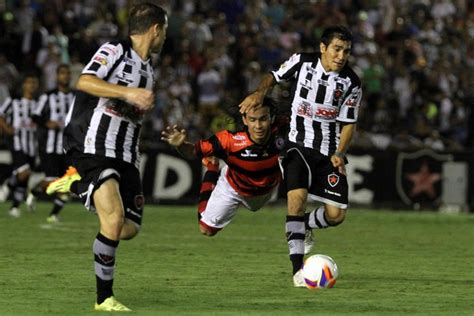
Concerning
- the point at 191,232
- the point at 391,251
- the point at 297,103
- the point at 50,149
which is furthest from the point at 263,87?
the point at 50,149

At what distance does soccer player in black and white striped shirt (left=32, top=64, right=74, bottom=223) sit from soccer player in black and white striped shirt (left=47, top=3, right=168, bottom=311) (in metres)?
9.28

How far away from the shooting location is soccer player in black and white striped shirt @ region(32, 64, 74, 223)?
1888 centimetres

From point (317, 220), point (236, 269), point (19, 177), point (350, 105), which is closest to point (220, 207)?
point (236, 269)

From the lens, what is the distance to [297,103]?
12.3 m

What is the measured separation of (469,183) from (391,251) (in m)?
7.80

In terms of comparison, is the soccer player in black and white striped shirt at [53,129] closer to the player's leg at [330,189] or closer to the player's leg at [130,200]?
the player's leg at [330,189]

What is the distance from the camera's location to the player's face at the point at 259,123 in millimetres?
12109

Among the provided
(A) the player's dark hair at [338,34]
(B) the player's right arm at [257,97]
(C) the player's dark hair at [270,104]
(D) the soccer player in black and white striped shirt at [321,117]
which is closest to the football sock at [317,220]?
(D) the soccer player in black and white striped shirt at [321,117]

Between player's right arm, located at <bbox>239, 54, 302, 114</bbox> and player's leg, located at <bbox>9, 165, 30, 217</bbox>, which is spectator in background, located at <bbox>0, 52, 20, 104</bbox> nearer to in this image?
player's leg, located at <bbox>9, 165, 30, 217</bbox>

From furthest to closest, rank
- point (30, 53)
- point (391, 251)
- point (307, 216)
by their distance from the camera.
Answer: point (30, 53) < point (391, 251) < point (307, 216)

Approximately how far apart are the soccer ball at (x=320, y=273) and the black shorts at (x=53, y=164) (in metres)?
9.04

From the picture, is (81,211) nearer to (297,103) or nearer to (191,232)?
(191,232)

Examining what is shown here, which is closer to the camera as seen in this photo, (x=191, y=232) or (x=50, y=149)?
(x=191, y=232)

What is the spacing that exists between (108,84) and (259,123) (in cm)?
334
